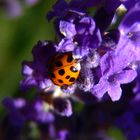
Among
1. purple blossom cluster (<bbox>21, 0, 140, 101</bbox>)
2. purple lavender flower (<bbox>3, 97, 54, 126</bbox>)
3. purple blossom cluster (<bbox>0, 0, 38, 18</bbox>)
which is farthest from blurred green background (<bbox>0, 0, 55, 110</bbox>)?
purple blossom cluster (<bbox>21, 0, 140, 101</bbox>)

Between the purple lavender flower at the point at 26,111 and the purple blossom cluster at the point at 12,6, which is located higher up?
the purple blossom cluster at the point at 12,6

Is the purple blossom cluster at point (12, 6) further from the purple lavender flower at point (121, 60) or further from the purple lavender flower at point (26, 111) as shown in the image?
the purple lavender flower at point (121, 60)

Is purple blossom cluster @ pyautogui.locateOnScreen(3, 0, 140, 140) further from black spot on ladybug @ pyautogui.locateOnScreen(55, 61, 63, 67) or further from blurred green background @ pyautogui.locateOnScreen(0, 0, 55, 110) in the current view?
blurred green background @ pyautogui.locateOnScreen(0, 0, 55, 110)

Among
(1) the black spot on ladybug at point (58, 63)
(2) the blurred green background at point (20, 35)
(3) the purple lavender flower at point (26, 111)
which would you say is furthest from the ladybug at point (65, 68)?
(2) the blurred green background at point (20, 35)

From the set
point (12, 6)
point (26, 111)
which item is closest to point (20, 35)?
point (12, 6)

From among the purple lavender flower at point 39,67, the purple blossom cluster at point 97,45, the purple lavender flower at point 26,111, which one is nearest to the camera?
the purple blossom cluster at point 97,45

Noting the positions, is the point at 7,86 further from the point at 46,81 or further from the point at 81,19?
the point at 81,19

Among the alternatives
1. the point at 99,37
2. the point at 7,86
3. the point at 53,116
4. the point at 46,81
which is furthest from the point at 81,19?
the point at 7,86
